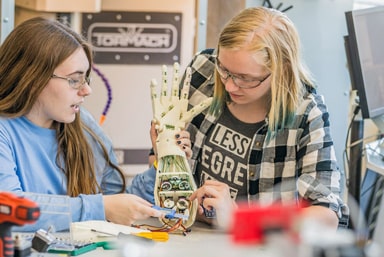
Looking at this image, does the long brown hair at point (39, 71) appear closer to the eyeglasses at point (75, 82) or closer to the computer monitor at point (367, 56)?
the eyeglasses at point (75, 82)

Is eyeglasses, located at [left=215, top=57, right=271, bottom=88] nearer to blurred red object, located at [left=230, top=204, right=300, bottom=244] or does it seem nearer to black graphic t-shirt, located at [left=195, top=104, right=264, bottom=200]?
black graphic t-shirt, located at [left=195, top=104, right=264, bottom=200]

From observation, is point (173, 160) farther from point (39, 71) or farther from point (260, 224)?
point (260, 224)

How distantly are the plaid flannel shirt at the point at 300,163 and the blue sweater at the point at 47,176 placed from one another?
25 centimetres

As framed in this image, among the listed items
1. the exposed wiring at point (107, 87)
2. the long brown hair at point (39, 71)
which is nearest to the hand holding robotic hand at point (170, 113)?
the long brown hair at point (39, 71)

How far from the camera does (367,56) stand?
243 centimetres

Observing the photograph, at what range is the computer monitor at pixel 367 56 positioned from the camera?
7.69ft

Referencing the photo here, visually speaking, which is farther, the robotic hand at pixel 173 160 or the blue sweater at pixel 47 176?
the robotic hand at pixel 173 160

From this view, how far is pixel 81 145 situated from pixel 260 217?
114cm

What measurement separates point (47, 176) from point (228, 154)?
0.45 metres

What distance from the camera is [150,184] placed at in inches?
72.4

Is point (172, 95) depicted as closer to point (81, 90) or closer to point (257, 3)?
point (81, 90)

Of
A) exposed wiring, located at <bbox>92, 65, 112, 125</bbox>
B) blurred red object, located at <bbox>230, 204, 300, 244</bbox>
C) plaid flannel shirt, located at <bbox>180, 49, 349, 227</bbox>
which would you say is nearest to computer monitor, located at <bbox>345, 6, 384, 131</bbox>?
plaid flannel shirt, located at <bbox>180, 49, 349, 227</bbox>

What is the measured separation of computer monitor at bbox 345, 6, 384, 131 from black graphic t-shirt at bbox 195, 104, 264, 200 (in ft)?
2.20

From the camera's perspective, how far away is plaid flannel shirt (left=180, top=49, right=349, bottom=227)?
171 centimetres
